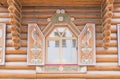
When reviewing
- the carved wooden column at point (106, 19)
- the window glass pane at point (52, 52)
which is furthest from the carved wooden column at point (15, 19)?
the carved wooden column at point (106, 19)

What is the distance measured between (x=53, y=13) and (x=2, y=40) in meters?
1.61

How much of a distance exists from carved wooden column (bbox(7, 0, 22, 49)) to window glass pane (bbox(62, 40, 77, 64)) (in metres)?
1.29

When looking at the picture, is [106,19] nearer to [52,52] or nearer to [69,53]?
[69,53]

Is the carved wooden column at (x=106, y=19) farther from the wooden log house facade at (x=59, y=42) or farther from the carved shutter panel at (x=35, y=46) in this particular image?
the carved shutter panel at (x=35, y=46)

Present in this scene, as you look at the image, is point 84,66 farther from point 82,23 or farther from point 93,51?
point 82,23

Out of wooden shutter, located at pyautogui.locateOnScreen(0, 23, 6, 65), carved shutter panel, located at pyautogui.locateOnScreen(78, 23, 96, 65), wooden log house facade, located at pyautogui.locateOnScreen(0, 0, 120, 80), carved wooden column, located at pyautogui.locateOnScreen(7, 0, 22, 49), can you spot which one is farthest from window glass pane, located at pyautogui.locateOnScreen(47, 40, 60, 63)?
wooden shutter, located at pyautogui.locateOnScreen(0, 23, 6, 65)

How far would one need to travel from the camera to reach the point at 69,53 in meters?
8.96

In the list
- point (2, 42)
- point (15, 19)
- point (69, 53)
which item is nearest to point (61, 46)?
point (69, 53)

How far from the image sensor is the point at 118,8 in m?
8.92

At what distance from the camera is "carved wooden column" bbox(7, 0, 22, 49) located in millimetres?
8109

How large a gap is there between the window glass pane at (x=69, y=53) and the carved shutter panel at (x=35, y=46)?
0.60m

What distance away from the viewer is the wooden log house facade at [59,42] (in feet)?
28.7

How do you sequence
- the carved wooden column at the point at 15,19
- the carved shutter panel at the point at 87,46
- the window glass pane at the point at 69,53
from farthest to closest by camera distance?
the window glass pane at the point at 69,53 < the carved shutter panel at the point at 87,46 < the carved wooden column at the point at 15,19

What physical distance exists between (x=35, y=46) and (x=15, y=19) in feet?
3.23
